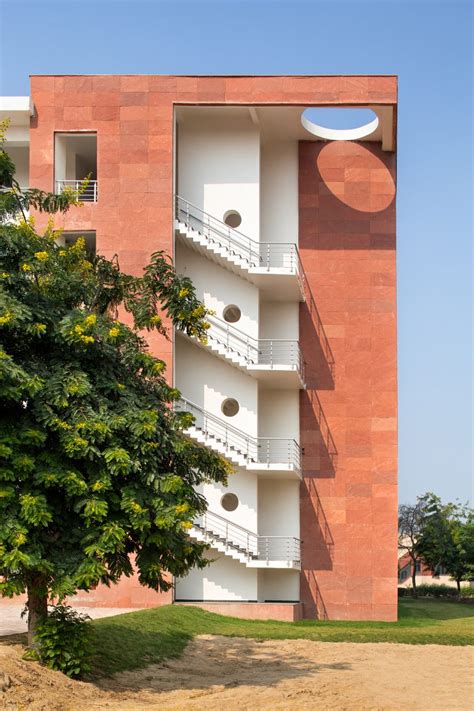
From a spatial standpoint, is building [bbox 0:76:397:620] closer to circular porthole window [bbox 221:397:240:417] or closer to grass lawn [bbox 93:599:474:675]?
circular porthole window [bbox 221:397:240:417]

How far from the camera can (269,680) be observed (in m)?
21.9

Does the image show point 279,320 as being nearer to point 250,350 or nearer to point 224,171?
point 250,350

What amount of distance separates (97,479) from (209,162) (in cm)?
2131

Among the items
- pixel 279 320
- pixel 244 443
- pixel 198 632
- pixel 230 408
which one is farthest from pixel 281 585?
pixel 198 632

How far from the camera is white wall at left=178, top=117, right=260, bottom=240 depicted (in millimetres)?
38062

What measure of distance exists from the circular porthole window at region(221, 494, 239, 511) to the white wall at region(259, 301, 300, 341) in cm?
548

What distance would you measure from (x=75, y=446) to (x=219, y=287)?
19961 millimetres

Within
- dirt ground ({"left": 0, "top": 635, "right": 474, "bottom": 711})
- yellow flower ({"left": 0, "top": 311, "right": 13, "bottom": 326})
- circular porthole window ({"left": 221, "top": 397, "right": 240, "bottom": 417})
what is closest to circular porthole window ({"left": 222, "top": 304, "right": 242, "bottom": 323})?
circular porthole window ({"left": 221, "top": 397, "right": 240, "bottom": 417})

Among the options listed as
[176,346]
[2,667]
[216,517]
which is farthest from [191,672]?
[176,346]

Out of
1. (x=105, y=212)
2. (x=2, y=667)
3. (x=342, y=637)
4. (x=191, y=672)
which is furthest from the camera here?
(x=105, y=212)

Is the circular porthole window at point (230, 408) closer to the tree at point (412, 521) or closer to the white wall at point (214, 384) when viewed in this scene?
the white wall at point (214, 384)

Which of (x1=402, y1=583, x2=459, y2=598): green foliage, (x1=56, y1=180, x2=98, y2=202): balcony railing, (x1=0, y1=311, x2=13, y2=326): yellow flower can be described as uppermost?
(x1=56, y1=180, x2=98, y2=202): balcony railing

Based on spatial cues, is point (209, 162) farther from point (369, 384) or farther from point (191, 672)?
point (191, 672)

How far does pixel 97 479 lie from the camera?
1859 cm
